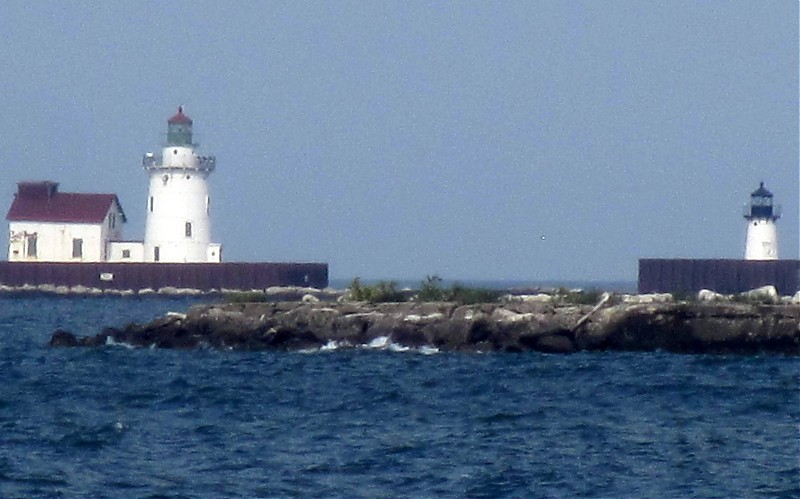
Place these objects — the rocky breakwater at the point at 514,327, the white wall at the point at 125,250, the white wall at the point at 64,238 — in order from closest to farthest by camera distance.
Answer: the rocky breakwater at the point at 514,327, the white wall at the point at 64,238, the white wall at the point at 125,250

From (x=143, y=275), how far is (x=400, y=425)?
156 feet

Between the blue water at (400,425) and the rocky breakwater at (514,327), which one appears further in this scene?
the rocky breakwater at (514,327)

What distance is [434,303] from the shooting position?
1217 inches

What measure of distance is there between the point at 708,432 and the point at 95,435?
22.6 feet

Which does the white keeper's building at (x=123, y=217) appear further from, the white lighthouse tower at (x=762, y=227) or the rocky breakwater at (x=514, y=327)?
the rocky breakwater at (x=514, y=327)

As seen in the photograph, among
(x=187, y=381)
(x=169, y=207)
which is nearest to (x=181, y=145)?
(x=169, y=207)

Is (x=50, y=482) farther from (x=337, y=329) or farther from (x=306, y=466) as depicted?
(x=337, y=329)

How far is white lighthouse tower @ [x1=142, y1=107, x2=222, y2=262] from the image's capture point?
65000mm

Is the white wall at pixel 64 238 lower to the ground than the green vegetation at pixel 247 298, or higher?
higher

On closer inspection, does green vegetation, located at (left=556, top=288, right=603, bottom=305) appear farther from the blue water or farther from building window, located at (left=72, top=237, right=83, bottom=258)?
building window, located at (left=72, top=237, right=83, bottom=258)

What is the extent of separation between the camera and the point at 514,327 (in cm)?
2991

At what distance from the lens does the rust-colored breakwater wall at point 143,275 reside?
6625cm

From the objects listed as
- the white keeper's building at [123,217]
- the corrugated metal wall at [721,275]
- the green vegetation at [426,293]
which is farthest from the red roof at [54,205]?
the green vegetation at [426,293]

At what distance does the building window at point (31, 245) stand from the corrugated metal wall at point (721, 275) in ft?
80.8
